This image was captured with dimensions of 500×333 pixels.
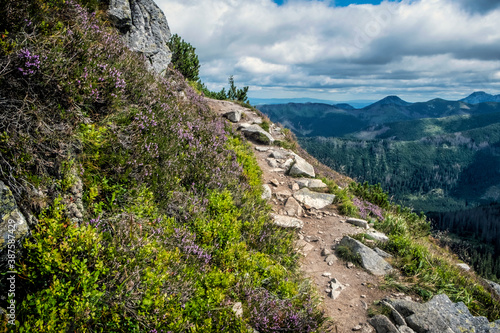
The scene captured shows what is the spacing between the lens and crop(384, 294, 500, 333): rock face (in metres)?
4.82

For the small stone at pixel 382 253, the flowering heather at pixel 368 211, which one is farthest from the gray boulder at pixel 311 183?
the small stone at pixel 382 253

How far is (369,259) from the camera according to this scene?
708 centimetres

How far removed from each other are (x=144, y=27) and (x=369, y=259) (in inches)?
457

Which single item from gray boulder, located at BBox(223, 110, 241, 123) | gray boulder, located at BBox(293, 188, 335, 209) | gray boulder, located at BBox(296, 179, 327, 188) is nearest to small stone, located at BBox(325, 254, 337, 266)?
gray boulder, located at BBox(293, 188, 335, 209)

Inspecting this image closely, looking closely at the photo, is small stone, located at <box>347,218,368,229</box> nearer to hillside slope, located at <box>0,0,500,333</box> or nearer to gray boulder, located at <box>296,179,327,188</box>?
hillside slope, located at <box>0,0,500,333</box>

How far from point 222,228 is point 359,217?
7135 millimetres

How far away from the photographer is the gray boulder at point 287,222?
786cm

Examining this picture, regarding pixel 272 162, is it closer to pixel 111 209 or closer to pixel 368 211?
pixel 368 211

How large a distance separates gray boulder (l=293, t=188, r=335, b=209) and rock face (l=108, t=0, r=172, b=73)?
7042 mm

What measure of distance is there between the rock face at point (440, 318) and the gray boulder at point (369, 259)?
1.26 meters

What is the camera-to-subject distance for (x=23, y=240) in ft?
8.93

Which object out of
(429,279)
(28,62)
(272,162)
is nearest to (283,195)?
(272,162)

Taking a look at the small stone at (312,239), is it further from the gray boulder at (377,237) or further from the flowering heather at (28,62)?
the flowering heather at (28,62)

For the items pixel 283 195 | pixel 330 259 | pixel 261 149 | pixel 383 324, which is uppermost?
pixel 261 149
